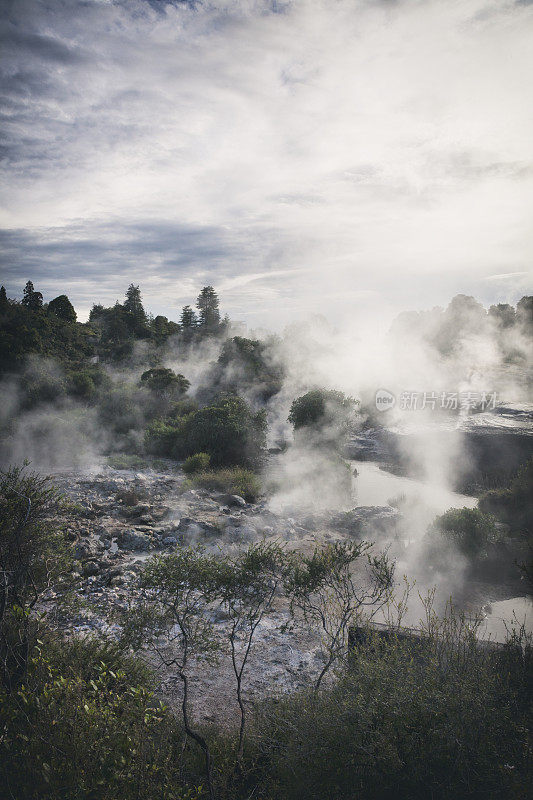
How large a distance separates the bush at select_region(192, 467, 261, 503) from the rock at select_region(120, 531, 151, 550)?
16.6ft

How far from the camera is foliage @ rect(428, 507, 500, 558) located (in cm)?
974

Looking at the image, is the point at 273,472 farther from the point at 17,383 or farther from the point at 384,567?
the point at 17,383

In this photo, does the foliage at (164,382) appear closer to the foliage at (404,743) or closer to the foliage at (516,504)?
the foliage at (516,504)

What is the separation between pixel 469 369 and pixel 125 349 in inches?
1274

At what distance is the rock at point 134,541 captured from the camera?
9.91 m

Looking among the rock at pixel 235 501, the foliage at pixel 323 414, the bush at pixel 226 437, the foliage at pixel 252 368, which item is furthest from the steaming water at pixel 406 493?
the foliage at pixel 252 368

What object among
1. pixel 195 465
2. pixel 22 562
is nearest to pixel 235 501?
pixel 195 465

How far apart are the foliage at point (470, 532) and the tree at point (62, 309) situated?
4099cm

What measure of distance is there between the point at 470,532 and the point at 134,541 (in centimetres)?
899

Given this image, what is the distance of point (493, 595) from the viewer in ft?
28.6

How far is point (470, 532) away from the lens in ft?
32.3

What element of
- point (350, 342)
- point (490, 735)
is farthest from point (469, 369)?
point (490, 735)

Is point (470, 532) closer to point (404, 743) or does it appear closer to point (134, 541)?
point (404, 743)

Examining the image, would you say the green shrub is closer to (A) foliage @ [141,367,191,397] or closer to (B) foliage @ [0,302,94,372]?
(A) foliage @ [141,367,191,397]
